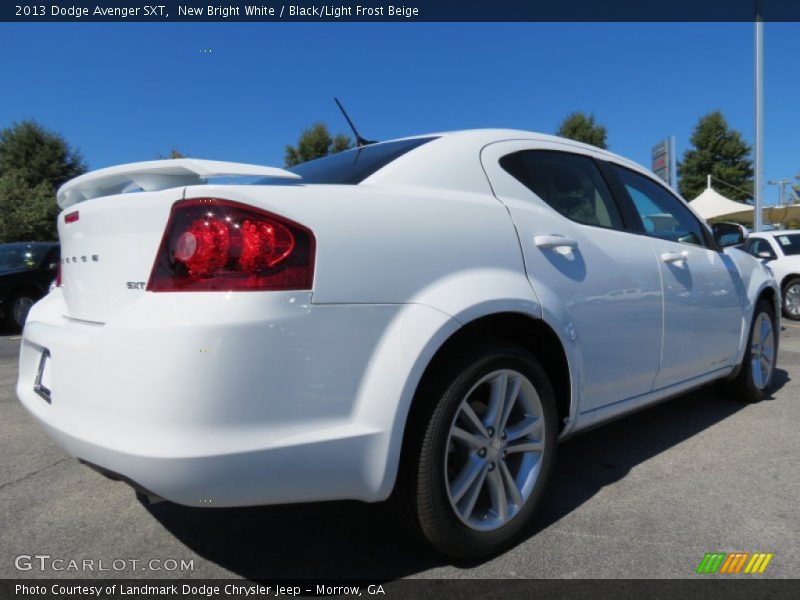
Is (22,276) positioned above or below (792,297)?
above

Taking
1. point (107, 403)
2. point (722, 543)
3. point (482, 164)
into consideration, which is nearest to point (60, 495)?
point (107, 403)

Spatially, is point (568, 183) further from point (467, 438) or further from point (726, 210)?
point (726, 210)

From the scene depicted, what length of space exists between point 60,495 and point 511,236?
2267 mm

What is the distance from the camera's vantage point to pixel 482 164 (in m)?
2.24

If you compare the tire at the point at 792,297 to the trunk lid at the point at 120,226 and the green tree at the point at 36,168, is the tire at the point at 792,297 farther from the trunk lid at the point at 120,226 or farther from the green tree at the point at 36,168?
the green tree at the point at 36,168

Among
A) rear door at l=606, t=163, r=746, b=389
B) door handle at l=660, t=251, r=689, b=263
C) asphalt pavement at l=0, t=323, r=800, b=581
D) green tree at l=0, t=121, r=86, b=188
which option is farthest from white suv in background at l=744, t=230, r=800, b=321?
green tree at l=0, t=121, r=86, b=188

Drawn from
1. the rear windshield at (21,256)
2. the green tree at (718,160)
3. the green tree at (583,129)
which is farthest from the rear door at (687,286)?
the green tree at (718,160)

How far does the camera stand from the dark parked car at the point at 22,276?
928 centimetres

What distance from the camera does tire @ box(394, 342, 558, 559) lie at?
1.79 meters

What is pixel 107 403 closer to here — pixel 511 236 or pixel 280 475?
pixel 280 475

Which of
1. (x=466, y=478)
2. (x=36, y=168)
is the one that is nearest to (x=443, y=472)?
(x=466, y=478)

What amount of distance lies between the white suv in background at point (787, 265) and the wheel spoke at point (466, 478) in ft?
30.1

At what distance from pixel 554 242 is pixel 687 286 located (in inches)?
45.7

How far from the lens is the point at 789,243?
1018 cm
